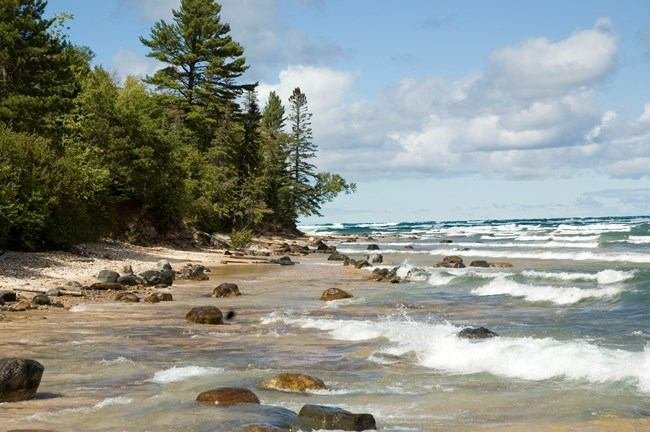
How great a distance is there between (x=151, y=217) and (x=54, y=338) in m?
28.9

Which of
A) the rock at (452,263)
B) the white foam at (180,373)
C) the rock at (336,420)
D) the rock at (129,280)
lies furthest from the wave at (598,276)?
the rock at (336,420)

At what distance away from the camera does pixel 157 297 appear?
21.3 m

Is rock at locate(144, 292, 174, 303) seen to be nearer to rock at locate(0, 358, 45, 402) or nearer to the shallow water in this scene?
the shallow water

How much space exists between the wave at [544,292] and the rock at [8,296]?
1458 cm

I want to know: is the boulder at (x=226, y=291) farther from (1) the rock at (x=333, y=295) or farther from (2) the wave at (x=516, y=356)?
(2) the wave at (x=516, y=356)

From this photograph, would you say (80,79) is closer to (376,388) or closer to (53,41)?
(53,41)

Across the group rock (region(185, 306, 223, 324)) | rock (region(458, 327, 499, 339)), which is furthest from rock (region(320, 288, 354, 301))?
rock (region(458, 327, 499, 339))

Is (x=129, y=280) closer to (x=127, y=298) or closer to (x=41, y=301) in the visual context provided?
(x=127, y=298)

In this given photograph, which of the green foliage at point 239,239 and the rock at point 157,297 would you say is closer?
the rock at point 157,297

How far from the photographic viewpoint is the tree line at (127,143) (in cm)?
2909

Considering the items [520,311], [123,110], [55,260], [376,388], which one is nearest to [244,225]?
[123,110]

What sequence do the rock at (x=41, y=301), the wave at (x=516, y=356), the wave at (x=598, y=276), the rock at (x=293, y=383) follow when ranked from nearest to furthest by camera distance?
the rock at (x=293, y=383), the wave at (x=516, y=356), the rock at (x=41, y=301), the wave at (x=598, y=276)

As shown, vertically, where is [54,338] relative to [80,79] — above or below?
below

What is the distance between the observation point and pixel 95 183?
33938 mm
